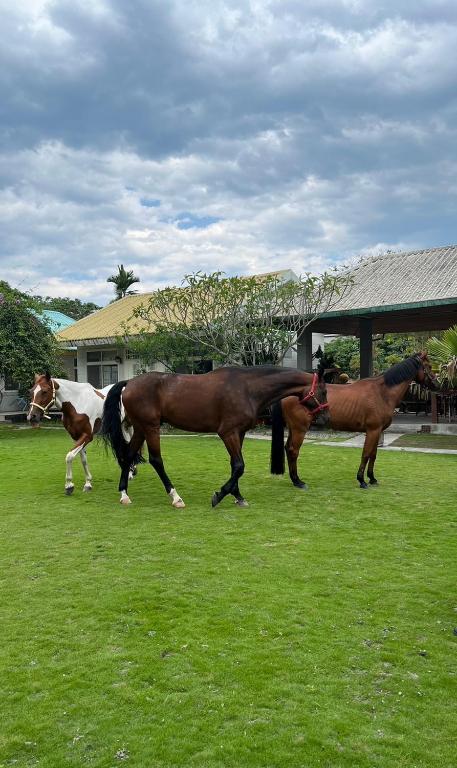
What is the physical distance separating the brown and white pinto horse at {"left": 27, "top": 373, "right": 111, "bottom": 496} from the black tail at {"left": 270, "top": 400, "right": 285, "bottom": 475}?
8.68 ft

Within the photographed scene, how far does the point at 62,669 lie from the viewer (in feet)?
10.6

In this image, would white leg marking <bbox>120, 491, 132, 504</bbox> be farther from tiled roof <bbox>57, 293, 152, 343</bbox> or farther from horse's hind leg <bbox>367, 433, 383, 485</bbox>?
tiled roof <bbox>57, 293, 152, 343</bbox>

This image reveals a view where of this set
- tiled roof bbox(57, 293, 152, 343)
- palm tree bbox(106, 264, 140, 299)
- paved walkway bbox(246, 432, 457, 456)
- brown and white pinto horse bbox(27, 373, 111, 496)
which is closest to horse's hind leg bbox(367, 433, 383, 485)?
brown and white pinto horse bbox(27, 373, 111, 496)

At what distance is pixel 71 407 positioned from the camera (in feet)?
28.0

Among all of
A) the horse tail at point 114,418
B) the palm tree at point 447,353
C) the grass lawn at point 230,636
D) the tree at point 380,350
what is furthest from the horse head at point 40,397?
the tree at point 380,350

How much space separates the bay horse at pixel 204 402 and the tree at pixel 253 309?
356 inches

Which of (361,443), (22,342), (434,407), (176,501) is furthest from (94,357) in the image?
(176,501)

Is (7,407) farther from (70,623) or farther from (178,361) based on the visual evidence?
(70,623)

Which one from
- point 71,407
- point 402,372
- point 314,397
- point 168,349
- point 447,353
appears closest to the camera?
point 314,397

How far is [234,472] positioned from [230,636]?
147 inches

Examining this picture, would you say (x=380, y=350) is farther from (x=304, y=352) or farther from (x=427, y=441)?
(x=427, y=441)

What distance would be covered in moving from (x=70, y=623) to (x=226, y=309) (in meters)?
14.1

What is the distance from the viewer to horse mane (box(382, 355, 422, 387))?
28.6 feet

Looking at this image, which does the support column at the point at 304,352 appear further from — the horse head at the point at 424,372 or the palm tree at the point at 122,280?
the palm tree at the point at 122,280
